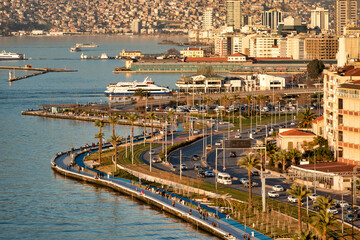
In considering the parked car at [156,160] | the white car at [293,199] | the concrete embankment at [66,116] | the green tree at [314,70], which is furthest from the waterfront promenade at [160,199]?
the green tree at [314,70]

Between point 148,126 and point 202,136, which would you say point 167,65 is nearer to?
point 148,126

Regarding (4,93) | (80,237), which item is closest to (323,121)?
(80,237)

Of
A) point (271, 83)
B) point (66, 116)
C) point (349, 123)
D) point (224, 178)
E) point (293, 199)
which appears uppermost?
point (349, 123)

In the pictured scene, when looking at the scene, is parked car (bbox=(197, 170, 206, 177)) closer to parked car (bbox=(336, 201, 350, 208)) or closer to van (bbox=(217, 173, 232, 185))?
van (bbox=(217, 173, 232, 185))

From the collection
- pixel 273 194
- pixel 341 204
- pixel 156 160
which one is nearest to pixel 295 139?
pixel 156 160

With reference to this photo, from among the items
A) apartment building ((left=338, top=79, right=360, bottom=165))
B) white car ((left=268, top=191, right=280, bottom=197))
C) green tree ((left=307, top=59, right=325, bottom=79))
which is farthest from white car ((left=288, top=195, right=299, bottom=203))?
green tree ((left=307, top=59, right=325, bottom=79))

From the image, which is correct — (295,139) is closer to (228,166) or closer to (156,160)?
(228,166)
